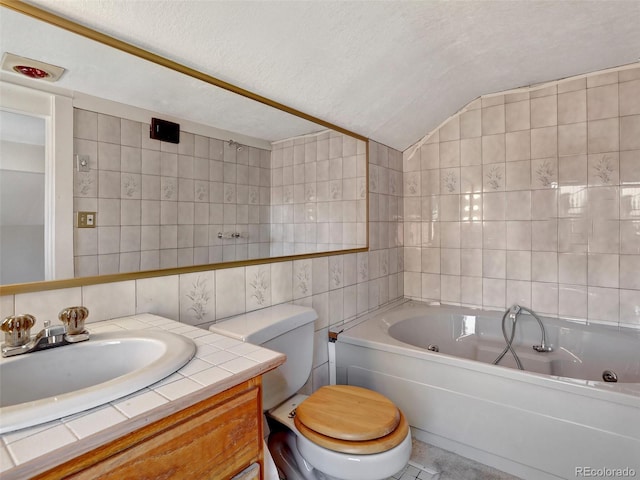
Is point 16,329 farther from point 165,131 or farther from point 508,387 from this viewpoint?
point 508,387

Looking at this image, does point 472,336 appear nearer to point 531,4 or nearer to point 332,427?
point 332,427

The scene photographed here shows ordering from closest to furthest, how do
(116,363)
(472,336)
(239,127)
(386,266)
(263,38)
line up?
(116,363), (263,38), (239,127), (472,336), (386,266)

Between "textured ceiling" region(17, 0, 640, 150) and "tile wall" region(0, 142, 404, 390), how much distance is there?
61 cm

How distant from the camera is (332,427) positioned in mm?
1253

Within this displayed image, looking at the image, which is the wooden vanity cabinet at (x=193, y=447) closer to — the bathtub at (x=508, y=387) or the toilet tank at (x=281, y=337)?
the toilet tank at (x=281, y=337)

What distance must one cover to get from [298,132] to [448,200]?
1.36 m

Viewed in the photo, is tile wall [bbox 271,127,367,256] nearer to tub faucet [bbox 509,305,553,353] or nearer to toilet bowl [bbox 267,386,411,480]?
toilet bowl [bbox 267,386,411,480]

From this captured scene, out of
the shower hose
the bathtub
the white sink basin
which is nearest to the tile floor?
the bathtub

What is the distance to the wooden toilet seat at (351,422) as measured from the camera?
1.20 m

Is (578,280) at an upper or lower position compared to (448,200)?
lower

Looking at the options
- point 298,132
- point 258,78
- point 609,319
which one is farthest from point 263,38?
point 609,319

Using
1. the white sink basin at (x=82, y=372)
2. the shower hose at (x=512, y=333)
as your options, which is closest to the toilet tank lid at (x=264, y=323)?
the white sink basin at (x=82, y=372)

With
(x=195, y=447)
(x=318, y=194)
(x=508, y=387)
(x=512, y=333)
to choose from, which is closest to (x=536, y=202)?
(x=512, y=333)

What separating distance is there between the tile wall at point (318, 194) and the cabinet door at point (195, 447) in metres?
1.01
